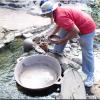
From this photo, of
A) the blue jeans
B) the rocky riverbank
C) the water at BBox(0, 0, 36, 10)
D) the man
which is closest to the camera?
the man

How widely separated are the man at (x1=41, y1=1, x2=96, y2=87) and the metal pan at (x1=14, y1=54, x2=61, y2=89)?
1.59ft

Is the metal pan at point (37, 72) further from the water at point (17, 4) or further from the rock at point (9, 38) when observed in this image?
the water at point (17, 4)

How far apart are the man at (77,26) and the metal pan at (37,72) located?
1.59 ft

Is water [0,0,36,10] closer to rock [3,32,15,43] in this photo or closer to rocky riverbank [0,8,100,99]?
rocky riverbank [0,8,100,99]

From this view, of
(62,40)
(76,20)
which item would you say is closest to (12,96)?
(62,40)

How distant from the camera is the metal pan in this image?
18.7 feet

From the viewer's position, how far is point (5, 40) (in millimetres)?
7426

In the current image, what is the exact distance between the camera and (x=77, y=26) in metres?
5.56

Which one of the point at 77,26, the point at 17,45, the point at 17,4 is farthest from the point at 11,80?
the point at 17,4

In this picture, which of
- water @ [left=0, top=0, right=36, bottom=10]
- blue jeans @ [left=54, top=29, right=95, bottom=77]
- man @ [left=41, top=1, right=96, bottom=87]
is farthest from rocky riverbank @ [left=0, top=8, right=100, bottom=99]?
man @ [left=41, top=1, right=96, bottom=87]

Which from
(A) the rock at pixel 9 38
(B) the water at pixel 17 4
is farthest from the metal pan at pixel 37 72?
(B) the water at pixel 17 4

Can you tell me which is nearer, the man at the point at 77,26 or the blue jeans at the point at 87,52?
the man at the point at 77,26

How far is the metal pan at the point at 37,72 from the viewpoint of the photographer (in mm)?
5711

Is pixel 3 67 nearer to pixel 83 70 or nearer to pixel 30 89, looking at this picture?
pixel 30 89
